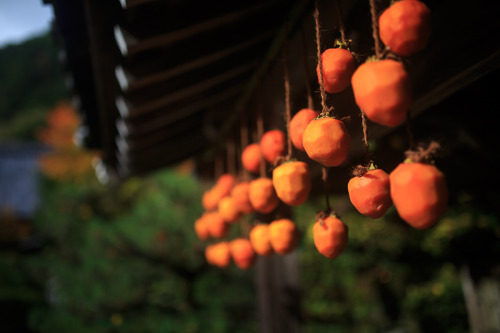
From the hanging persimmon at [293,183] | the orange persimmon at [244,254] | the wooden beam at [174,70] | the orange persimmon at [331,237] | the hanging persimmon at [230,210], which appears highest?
the wooden beam at [174,70]

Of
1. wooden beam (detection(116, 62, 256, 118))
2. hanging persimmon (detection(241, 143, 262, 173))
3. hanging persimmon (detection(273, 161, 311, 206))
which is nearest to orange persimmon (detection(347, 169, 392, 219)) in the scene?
hanging persimmon (detection(273, 161, 311, 206))

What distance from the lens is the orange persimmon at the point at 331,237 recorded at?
3.19 ft

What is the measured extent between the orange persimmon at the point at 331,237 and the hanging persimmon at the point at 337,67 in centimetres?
40

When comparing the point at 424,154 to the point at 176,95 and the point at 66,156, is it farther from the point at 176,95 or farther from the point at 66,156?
the point at 66,156

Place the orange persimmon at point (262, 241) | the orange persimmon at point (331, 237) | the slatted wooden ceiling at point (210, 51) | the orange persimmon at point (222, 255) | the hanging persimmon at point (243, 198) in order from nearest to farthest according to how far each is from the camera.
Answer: the orange persimmon at point (331, 237), the slatted wooden ceiling at point (210, 51), the orange persimmon at point (262, 241), the hanging persimmon at point (243, 198), the orange persimmon at point (222, 255)

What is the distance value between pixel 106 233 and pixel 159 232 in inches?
47.3

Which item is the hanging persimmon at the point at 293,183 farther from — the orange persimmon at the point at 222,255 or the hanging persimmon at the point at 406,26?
the orange persimmon at the point at 222,255

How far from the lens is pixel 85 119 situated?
2.66m

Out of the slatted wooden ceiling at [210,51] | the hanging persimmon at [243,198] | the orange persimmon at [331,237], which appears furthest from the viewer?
the hanging persimmon at [243,198]

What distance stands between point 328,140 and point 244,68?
3.83 feet

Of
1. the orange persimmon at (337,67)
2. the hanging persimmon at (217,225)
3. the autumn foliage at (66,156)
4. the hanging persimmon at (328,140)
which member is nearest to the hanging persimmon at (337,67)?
the orange persimmon at (337,67)

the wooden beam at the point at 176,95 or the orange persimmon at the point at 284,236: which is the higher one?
the wooden beam at the point at 176,95

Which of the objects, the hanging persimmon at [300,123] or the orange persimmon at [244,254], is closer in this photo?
the hanging persimmon at [300,123]

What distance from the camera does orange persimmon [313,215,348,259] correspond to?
0.97m
